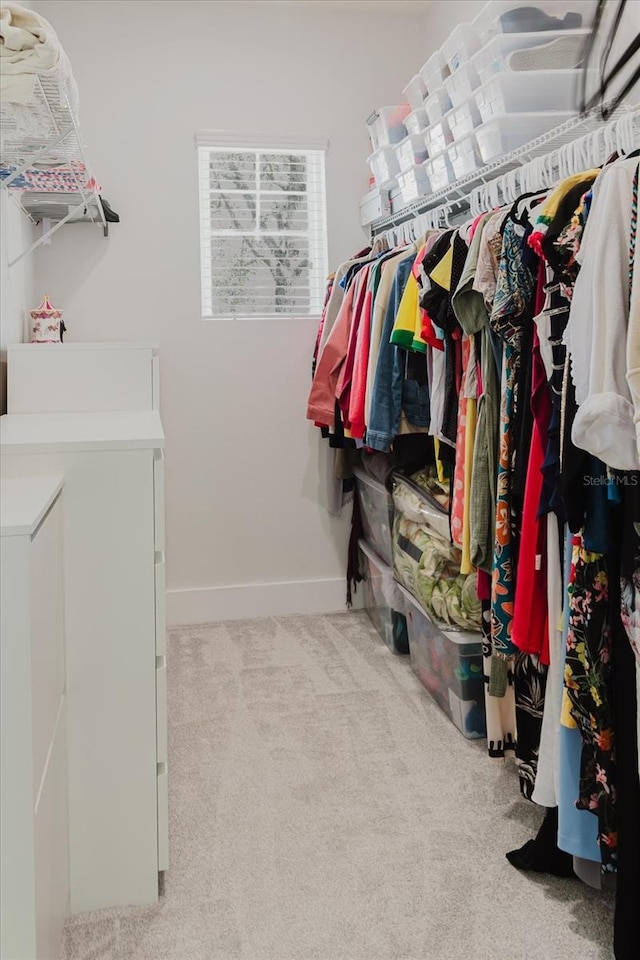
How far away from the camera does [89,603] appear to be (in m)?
1.55

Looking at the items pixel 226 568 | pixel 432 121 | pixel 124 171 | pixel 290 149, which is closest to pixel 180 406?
pixel 226 568

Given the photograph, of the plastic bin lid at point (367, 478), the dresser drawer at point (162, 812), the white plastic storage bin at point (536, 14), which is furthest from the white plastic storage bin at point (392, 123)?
the dresser drawer at point (162, 812)

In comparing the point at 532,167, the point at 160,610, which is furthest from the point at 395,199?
the point at 160,610

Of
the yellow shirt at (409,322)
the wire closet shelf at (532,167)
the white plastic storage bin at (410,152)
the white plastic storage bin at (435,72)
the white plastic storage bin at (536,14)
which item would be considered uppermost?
the white plastic storage bin at (435,72)

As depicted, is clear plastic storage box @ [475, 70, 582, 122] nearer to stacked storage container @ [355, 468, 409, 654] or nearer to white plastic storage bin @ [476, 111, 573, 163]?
white plastic storage bin @ [476, 111, 573, 163]

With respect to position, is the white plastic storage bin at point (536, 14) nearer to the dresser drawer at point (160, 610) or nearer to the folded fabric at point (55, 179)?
the folded fabric at point (55, 179)

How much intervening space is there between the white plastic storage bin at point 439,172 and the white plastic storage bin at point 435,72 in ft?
0.70

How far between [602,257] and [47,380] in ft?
5.59

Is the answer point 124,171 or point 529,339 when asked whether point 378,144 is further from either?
point 529,339

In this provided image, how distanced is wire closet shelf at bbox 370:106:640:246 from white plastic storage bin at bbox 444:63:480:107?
24cm

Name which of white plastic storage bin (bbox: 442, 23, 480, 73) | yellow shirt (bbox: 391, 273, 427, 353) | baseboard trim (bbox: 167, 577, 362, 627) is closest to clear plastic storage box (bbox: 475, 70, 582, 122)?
white plastic storage bin (bbox: 442, 23, 480, 73)

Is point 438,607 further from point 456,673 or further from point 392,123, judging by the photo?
→ point 392,123

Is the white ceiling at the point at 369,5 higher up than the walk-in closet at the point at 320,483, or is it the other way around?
the white ceiling at the point at 369,5

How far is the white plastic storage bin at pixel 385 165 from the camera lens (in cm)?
302
